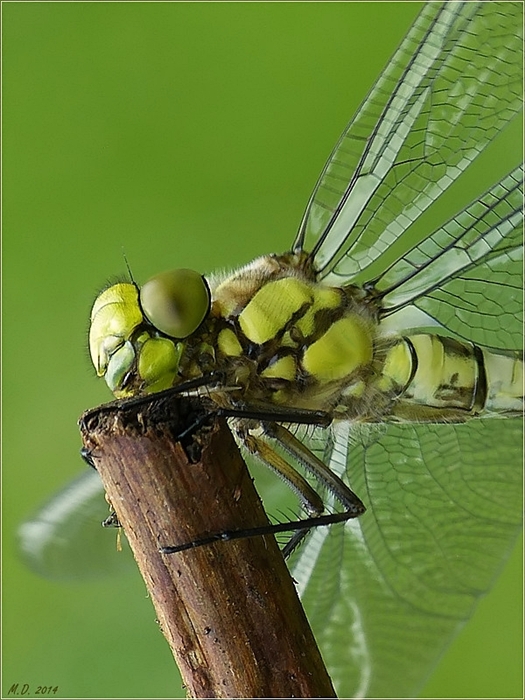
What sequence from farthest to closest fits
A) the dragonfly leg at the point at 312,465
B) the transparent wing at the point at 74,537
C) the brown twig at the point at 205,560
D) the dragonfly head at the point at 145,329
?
the transparent wing at the point at 74,537, the dragonfly leg at the point at 312,465, the dragonfly head at the point at 145,329, the brown twig at the point at 205,560

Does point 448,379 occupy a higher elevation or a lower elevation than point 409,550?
A: higher

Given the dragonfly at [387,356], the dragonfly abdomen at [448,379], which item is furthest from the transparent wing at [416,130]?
the dragonfly abdomen at [448,379]

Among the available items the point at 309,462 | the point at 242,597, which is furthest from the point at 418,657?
the point at 242,597

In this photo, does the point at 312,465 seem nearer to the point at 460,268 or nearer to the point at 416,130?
the point at 460,268

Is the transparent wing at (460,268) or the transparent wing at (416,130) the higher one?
the transparent wing at (416,130)

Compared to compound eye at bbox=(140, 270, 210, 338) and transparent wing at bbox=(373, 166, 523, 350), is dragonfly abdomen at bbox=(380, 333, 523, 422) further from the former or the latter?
compound eye at bbox=(140, 270, 210, 338)

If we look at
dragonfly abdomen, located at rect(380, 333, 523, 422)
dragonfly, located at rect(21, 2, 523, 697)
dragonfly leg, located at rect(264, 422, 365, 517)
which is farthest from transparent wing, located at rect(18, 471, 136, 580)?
dragonfly abdomen, located at rect(380, 333, 523, 422)

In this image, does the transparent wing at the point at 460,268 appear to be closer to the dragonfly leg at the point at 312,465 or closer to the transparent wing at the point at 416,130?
the transparent wing at the point at 416,130

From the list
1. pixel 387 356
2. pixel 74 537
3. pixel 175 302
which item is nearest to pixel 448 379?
pixel 387 356
